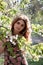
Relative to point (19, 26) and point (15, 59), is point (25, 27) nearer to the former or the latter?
point (19, 26)

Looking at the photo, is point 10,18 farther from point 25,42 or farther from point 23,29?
point 25,42

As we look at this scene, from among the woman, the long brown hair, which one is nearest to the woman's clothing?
the woman

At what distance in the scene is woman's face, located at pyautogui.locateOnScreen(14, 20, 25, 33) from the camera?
1.83m

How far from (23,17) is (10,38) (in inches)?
18.3

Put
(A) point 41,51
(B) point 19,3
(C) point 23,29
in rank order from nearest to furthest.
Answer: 1. (A) point 41,51
2. (C) point 23,29
3. (B) point 19,3

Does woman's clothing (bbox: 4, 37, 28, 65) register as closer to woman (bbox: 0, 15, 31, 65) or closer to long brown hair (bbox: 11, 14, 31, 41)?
woman (bbox: 0, 15, 31, 65)

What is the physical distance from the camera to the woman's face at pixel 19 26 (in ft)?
6.00

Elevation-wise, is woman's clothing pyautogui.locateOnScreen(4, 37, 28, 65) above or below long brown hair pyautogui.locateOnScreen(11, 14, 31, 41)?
below

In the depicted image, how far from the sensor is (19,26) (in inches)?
72.6

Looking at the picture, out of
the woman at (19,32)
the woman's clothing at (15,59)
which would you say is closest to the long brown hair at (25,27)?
the woman at (19,32)

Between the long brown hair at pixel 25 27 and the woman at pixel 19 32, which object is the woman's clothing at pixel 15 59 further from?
the long brown hair at pixel 25 27

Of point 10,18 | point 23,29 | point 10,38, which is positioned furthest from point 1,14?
point 10,38

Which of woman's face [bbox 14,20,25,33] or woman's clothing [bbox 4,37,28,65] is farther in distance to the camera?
woman's clothing [bbox 4,37,28,65]

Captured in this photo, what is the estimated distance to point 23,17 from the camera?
1925 mm
